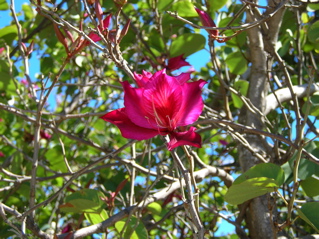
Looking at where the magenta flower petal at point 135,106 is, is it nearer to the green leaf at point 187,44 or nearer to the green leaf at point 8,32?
the green leaf at point 187,44

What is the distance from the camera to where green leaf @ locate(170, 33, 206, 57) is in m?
1.28

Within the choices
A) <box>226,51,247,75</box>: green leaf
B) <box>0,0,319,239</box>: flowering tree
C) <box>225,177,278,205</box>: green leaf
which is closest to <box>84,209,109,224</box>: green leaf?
<box>0,0,319,239</box>: flowering tree

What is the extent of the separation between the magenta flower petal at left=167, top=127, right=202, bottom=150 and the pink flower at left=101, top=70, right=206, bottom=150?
2 centimetres

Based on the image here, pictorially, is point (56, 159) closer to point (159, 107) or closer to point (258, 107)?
point (258, 107)

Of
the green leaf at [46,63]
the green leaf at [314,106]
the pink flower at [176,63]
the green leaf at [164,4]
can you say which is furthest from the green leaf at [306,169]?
the green leaf at [46,63]

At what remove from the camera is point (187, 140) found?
62 cm

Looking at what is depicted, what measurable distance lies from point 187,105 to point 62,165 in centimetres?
112

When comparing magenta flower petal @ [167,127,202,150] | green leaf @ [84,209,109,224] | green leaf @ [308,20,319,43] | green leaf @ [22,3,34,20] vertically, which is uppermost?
green leaf @ [22,3,34,20]

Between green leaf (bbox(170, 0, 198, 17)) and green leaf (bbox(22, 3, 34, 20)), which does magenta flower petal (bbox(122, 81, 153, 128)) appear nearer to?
green leaf (bbox(170, 0, 198, 17))

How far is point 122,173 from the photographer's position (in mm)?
1806

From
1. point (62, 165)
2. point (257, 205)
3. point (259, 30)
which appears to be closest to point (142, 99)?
point (257, 205)

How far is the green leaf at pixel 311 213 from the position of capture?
0.76m

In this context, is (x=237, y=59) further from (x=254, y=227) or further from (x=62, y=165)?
(x=62, y=165)

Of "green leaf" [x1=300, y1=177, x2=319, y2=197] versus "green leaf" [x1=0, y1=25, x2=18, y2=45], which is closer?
"green leaf" [x1=300, y1=177, x2=319, y2=197]
